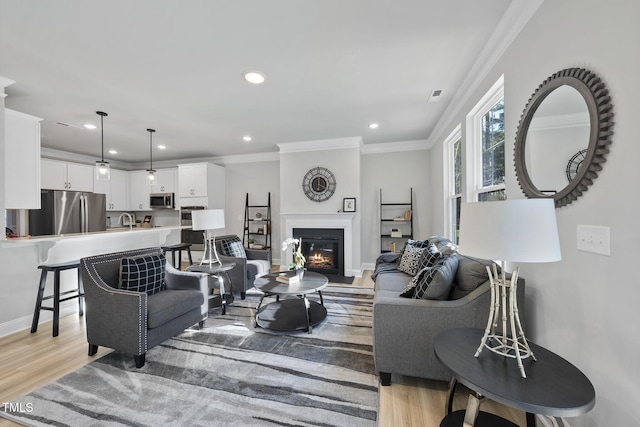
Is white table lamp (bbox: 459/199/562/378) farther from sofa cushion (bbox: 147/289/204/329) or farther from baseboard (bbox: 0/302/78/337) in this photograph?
baseboard (bbox: 0/302/78/337)

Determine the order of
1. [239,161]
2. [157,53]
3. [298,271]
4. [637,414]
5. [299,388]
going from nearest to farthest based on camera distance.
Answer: [637,414]
[299,388]
[157,53]
[298,271]
[239,161]

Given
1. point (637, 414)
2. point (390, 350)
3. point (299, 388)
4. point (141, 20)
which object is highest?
point (141, 20)

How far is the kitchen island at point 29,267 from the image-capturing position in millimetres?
2697

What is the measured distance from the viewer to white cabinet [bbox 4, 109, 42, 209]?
2.85m

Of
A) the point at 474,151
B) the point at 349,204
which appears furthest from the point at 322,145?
the point at 474,151

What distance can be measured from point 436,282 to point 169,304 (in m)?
2.26

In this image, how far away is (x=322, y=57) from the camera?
91.6 inches

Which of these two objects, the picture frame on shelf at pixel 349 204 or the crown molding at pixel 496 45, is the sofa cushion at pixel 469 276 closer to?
the crown molding at pixel 496 45

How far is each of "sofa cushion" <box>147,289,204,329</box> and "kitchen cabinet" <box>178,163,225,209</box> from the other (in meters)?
3.54

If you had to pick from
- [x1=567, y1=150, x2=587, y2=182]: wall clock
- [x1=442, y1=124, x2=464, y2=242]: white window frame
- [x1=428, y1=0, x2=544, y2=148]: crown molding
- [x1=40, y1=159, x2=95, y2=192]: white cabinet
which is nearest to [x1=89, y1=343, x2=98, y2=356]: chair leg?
[x1=567, y1=150, x2=587, y2=182]: wall clock

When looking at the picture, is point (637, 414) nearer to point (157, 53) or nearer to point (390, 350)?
point (390, 350)

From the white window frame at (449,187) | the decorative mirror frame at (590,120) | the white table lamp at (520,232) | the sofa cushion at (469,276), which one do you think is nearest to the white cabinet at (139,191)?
the white window frame at (449,187)

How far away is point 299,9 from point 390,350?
2424mm

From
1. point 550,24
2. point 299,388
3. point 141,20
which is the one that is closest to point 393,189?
point 550,24
